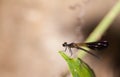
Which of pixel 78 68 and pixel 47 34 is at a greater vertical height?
pixel 47 34

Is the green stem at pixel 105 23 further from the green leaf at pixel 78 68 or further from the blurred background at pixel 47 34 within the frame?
the green leaf at pixel 78 68

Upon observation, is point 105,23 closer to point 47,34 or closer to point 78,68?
point 47,34

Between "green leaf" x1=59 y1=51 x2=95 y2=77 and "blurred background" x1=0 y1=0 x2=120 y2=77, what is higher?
"blurred background" x1=0 y1=0 x2=120 y2=77

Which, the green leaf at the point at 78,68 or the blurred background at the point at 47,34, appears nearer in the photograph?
the green leaf at the point at 78,68

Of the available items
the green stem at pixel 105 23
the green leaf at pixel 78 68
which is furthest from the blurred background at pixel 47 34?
the green leaf at pixel 78 68

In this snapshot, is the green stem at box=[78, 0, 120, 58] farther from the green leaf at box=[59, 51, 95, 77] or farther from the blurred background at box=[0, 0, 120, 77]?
the green leaf at box=[59, 51, 95, 77]

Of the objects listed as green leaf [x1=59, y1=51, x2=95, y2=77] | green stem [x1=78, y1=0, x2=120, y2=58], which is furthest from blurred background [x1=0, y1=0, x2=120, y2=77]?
green leaf [x1=59, y1=51, x2=95, y2=77]

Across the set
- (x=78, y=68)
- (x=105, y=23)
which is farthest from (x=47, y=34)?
(x=78, y=68)

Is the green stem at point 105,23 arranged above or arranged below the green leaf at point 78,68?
above

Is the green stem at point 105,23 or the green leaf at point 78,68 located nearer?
the green leaf at point 78,68
